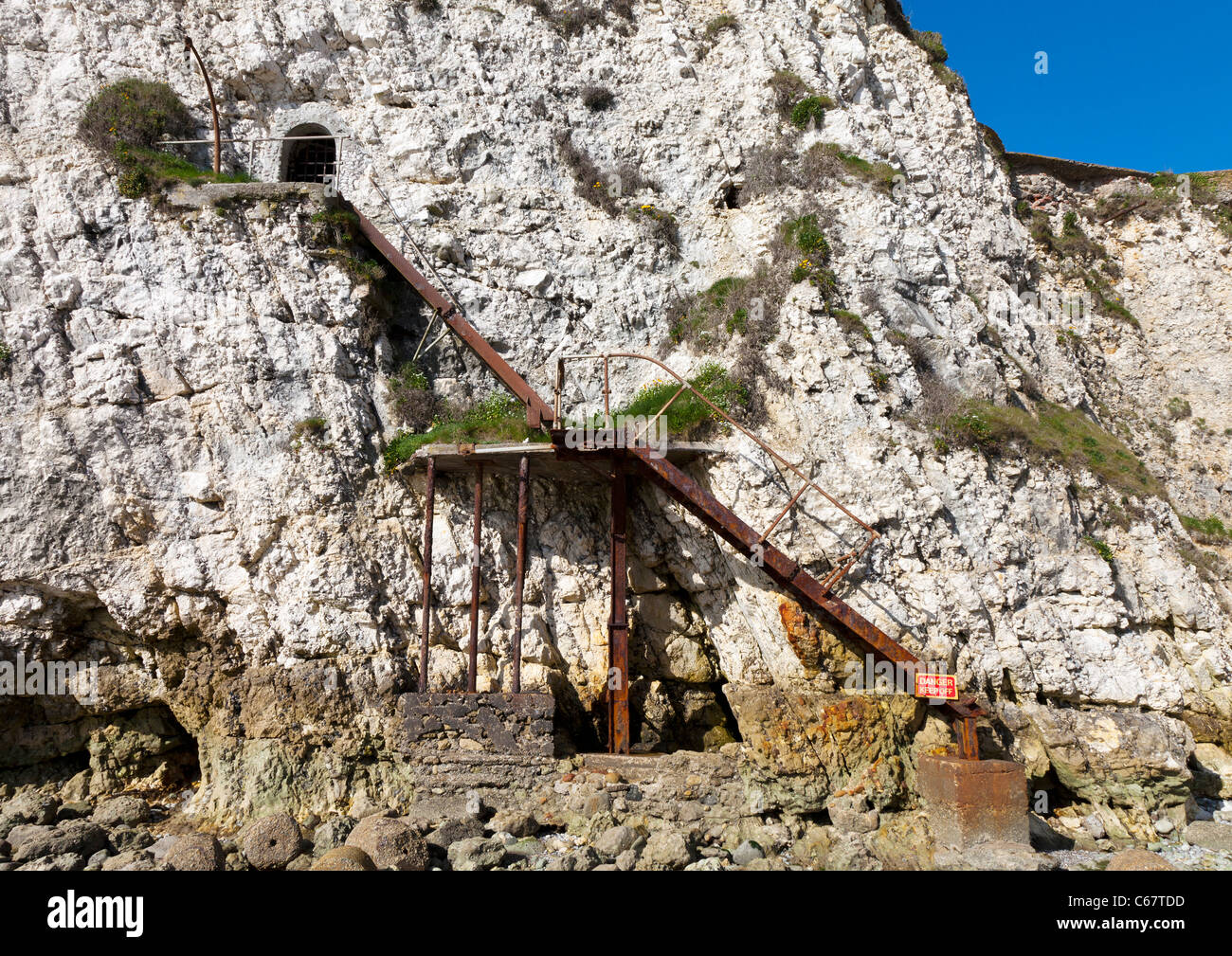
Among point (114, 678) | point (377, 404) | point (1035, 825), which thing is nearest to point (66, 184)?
point (377, 404)

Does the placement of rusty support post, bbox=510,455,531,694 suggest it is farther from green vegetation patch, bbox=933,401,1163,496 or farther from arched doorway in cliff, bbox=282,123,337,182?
arched doorway in cliff, bbox=282,123,337,182

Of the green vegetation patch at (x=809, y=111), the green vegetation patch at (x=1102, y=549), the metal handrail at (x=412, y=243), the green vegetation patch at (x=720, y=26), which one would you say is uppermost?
the green vegetation patch at (x=720, y=26)

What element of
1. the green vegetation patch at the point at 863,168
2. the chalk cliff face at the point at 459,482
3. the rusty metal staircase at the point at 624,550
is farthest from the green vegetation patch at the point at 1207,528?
the rusty metal staircase at the point at 624,550

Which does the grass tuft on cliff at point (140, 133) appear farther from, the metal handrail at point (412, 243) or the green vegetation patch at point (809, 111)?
the green vegetation patch at point (809, 111)

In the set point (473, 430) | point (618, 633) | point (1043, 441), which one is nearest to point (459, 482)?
point (473, 430)

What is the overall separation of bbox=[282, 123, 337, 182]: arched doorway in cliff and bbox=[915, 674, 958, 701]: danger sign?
41.4ft

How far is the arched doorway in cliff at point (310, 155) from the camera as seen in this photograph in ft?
47.7

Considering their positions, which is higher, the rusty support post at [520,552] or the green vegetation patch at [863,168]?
the green vegetation patch at [863,168]

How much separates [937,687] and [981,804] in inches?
51.9

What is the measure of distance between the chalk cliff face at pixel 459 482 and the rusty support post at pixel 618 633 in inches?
24.8

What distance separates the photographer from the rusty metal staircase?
960 cm

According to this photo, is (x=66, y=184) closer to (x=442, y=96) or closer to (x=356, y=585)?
(x=442, y=96)

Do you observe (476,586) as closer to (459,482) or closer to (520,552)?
(520,552)

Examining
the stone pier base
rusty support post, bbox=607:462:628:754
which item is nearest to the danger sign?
the stone pier base
